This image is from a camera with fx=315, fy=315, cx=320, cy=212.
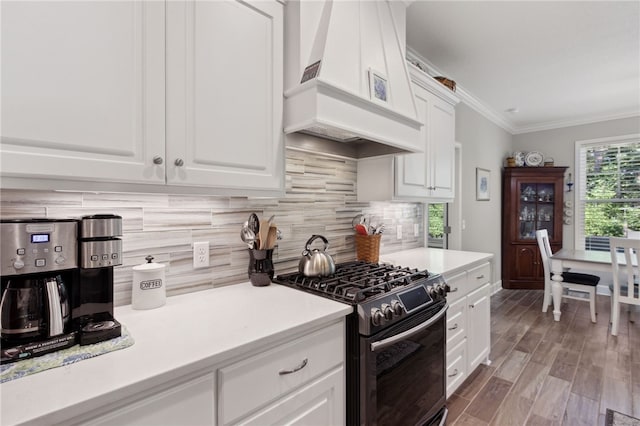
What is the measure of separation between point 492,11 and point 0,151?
9.40 ft

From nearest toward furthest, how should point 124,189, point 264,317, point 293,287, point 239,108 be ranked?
1. point 124,189
2. point 264,317
3. point 239,108
4. point 293,287

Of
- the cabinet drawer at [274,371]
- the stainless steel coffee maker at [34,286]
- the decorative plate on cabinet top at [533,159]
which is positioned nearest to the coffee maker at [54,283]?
the stainless steel coffee maker at [34,286]

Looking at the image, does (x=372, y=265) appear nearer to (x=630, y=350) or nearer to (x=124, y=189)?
(x=124, y=189)

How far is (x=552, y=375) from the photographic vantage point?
8.02ft

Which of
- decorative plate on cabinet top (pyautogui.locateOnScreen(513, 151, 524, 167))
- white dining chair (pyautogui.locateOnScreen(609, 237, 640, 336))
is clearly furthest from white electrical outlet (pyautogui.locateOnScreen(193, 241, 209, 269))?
decorative plate on cabinet top (pyautogui.locateOnScreen(513, 151, 524, 167))

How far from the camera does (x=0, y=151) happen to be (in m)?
0.80

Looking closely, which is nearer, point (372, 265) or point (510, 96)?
point (372, 265)

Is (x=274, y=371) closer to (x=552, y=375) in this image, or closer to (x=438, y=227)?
(x=552, y=375)

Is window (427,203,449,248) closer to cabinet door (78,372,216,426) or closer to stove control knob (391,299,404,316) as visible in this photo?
stove control knob (391,299,404,316)

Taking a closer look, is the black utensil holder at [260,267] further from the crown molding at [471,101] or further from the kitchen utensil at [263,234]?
the crown molding at [471,101]

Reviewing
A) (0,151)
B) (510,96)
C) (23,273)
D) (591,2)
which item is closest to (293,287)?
(23,273)

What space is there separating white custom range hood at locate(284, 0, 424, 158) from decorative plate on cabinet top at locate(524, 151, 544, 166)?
4.28 m

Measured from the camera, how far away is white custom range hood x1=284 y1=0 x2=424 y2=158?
139cm

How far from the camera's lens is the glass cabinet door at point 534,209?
194 inches
